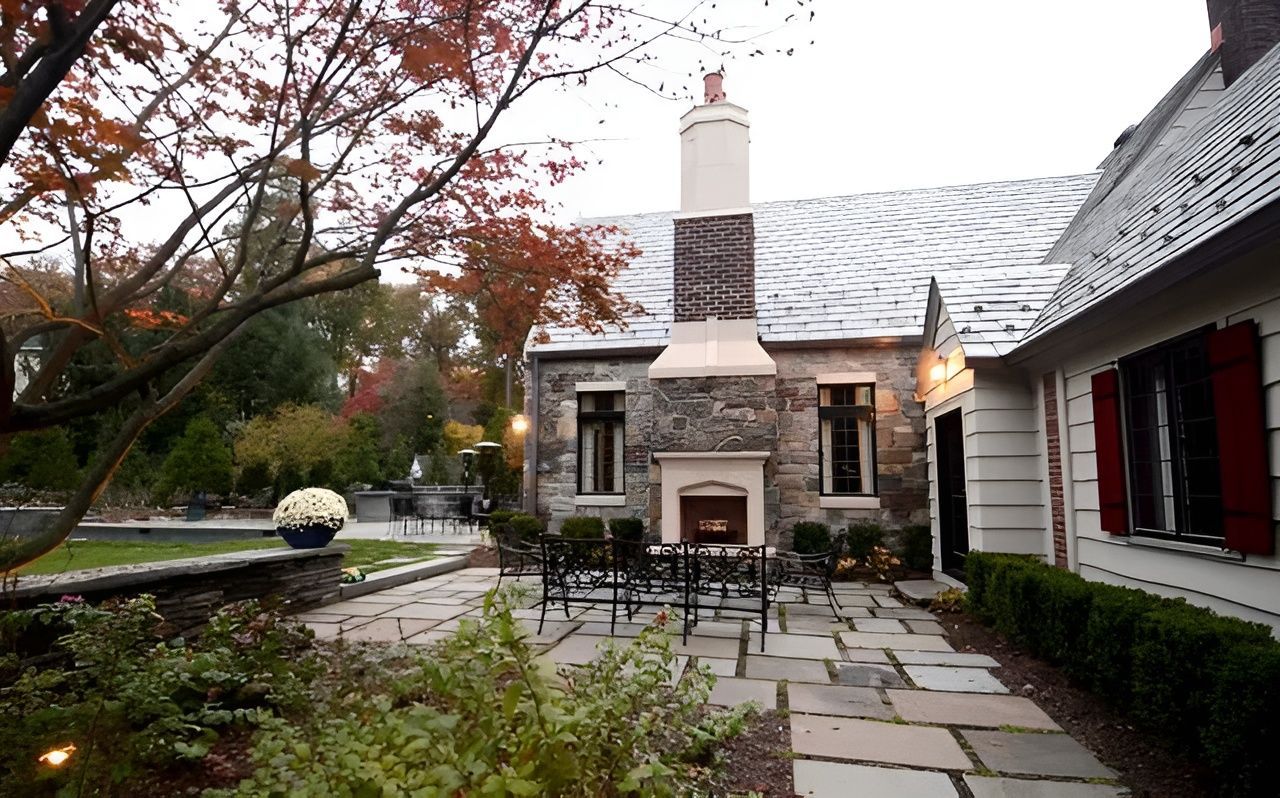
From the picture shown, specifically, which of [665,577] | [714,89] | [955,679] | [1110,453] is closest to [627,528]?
[665,577]

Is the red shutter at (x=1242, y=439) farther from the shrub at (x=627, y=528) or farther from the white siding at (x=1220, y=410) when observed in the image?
the shrub at (x=627, y=528)

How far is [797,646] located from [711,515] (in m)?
3.72

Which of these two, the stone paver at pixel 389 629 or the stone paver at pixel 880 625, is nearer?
the stone paver at pixel 389 629

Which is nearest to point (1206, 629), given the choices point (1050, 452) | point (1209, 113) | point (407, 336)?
point (1050, 452)

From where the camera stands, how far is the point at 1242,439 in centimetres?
328

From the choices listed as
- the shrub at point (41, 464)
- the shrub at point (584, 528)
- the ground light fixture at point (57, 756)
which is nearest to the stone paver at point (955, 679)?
the ground light fixture at point (57, 756)

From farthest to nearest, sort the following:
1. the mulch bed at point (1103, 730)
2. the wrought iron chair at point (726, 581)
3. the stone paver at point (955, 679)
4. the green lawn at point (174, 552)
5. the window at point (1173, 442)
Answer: the green lawn at point (174, 552)
the wrought iron chair at point (726, 581)
the stone paver at point (955, 679)
the window at point (1173, 442)
the mulch bed at point (1103, 730)

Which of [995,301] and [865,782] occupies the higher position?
[995,301]

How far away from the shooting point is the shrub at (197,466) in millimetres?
15867

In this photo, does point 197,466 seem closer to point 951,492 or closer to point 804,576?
point 804,576

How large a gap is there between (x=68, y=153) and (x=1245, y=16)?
9.93 metres

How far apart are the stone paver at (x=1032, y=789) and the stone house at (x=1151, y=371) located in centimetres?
140

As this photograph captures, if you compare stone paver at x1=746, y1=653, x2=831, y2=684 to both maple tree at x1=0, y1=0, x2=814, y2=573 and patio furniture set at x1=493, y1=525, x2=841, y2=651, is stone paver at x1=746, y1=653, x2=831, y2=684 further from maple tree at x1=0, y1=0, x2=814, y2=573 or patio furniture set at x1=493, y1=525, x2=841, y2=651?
maple tree at x1=0, y1=0, x2=814, y2=573

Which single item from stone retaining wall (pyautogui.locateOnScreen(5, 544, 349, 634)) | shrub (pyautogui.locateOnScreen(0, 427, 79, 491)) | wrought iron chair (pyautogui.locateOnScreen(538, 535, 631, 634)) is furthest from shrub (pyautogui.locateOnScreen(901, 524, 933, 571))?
shrub (pyautogui.locateOnScreen(0, 427, 79, 491))
